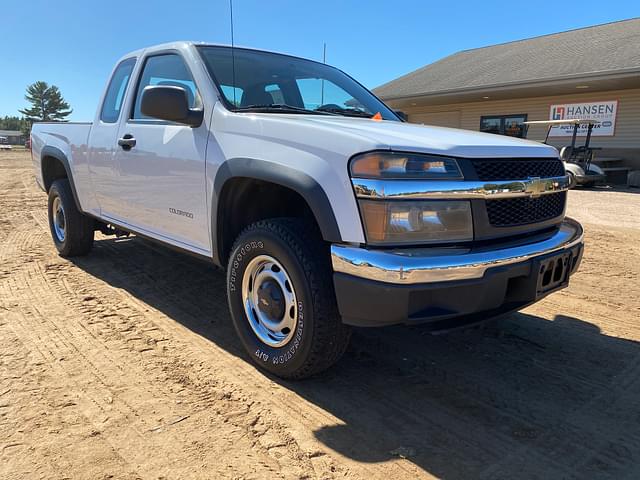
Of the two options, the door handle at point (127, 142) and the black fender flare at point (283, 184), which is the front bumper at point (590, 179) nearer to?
the door handle at point (127, 142)

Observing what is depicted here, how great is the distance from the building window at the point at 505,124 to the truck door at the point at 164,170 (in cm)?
1713

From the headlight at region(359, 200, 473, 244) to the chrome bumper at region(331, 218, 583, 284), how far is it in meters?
0.06

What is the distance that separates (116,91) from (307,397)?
348 centimetres

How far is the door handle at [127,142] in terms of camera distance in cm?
386

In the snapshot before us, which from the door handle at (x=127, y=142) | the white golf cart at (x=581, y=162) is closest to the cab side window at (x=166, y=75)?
the door handle at (x=127, y=142)

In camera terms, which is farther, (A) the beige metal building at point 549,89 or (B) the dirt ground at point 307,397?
(A) the beige metal building at point 549,89

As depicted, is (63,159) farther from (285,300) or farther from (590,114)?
(590,114)

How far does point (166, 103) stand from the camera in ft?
9.87

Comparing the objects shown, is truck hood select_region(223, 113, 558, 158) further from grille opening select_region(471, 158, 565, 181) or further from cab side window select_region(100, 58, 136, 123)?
cab side window select_region(100, 58, 136, 123)

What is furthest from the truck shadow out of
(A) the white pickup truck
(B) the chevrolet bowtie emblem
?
(B) the chevrolet bowtie emblem

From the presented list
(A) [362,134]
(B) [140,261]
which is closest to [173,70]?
(A) [362,134]

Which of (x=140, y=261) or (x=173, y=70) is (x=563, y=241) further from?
(x=140, y=261)

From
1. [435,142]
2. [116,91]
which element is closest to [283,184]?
[435,142]

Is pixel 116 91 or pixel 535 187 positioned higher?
pixel 116 91
